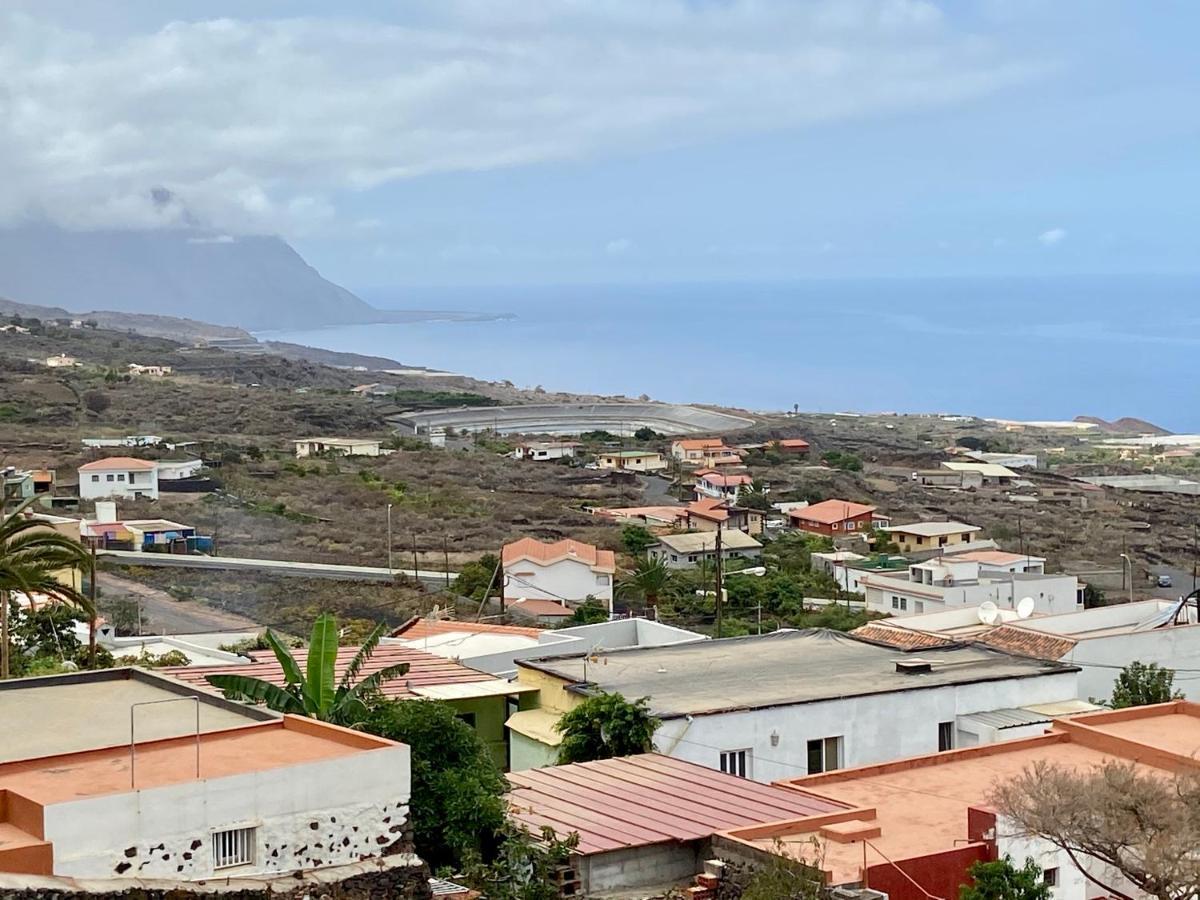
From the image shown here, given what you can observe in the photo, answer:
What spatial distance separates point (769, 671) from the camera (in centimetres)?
2025

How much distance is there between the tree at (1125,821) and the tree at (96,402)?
3240 inches

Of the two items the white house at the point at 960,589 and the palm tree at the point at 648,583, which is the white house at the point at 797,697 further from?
the palm tree at the point at 648,583

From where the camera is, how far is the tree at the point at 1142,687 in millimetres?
20377

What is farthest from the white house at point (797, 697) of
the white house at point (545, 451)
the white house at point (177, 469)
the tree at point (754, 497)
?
the white house at point (545, 451)

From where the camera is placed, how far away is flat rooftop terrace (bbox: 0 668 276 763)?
11750 mm

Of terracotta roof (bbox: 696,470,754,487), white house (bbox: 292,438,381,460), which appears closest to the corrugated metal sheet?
terracotta roof (bbox: 696,470,754,487)

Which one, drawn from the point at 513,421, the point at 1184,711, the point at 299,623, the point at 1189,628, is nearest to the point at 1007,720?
the point at 1184,711

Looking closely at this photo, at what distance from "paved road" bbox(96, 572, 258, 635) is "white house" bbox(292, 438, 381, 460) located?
36.0 metres

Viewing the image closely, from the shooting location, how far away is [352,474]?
6869 centimetres

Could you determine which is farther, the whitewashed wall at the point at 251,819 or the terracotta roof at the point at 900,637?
the terracotta roof at the point at 900,637

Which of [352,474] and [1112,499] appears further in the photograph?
[1112,499]

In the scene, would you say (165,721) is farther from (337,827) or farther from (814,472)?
(814,472)

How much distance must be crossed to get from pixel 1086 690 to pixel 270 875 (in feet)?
48.1

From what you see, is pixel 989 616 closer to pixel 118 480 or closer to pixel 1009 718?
pixel 1009 718
